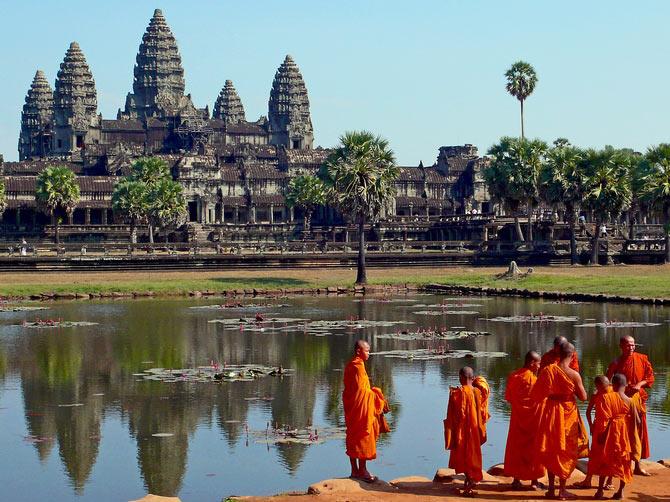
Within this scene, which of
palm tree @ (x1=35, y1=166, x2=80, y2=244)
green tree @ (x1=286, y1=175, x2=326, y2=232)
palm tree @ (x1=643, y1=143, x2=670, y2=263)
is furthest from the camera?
green tree @ (x1=286, y1=175, x2=326, y2=232)

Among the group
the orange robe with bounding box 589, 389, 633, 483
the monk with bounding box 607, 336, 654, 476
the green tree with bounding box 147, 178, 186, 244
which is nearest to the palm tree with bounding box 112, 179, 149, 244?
the green tree with bounding box 147, 178, 186, 244

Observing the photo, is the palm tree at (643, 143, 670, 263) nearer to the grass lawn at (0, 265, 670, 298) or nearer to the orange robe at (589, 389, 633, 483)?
the grass lawn at (0, 265, 670, 298)

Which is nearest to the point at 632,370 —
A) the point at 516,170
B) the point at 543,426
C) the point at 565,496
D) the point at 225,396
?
the point at 543,426

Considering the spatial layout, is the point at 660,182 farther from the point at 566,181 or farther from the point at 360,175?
the point at 360,175

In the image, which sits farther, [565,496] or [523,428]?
[523,428]

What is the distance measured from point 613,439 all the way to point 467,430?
201 centimetres

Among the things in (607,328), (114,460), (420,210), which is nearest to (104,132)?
(420,210)

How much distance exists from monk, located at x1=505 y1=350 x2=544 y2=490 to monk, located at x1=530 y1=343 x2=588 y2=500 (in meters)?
0.15

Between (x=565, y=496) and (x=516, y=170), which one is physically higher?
(x=516, y=170)

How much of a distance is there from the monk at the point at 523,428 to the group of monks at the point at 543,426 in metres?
0.01

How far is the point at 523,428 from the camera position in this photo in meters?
19.6

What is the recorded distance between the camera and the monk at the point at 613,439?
63.6ft

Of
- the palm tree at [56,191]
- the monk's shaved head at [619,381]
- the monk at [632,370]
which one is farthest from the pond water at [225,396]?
the palm tree at [56,191]

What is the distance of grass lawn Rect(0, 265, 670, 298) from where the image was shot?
68.4 metres
